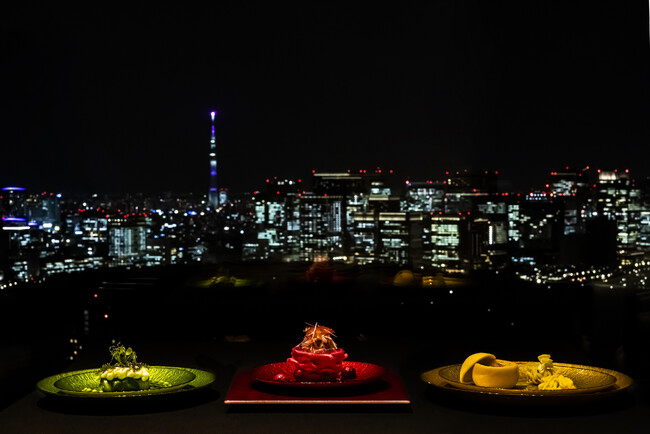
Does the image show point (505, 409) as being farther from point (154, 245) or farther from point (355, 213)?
point (154, 245)

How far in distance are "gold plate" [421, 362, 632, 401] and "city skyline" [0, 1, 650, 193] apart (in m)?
1.76

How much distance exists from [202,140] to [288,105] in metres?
0.50

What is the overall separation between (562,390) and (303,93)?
Answer: 2432 millimetres

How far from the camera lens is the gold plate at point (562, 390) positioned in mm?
1664

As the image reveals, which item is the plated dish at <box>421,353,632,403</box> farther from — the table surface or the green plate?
the green plate

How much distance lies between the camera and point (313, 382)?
176 cm

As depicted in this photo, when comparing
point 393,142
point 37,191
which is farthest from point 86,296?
point 393,142

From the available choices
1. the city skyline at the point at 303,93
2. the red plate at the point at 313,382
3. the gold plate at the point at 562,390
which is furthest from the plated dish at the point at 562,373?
the city skyline at the point at 303,93

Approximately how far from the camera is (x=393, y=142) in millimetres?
3947

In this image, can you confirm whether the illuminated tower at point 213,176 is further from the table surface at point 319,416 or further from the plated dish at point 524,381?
the plated dish at point 524,381

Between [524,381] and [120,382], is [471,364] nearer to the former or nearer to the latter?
[524,381]

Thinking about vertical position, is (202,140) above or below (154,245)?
above

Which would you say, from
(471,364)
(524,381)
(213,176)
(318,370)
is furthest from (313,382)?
(213,176)

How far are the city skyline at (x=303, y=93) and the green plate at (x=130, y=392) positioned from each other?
2.10m
